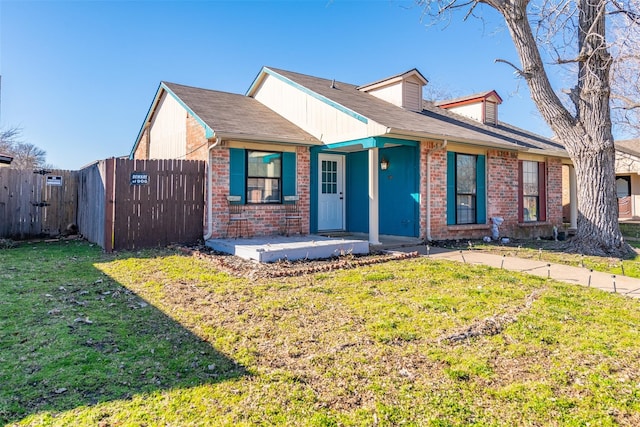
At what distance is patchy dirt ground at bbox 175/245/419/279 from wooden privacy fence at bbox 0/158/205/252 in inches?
43.2

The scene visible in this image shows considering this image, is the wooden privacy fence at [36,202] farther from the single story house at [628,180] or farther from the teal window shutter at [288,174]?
the single story house at [628,180]

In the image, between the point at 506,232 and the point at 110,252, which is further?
the point at 506,232

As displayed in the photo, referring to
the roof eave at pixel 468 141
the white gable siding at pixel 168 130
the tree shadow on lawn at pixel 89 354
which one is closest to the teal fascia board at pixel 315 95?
the roof eave at pixel 468 141

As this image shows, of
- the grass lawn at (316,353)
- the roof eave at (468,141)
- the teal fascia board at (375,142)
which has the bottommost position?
the grass lawn at (316,353)

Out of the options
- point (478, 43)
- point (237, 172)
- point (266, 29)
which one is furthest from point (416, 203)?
point (266, 29)

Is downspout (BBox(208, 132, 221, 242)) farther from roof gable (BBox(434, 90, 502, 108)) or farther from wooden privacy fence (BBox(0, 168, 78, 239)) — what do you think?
roof gable (BBox(434, 90, 502, 108))

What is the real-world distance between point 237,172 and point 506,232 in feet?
27.0

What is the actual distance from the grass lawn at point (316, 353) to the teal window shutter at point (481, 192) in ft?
19.4

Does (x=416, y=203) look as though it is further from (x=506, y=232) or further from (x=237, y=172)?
(x=237, y=172)

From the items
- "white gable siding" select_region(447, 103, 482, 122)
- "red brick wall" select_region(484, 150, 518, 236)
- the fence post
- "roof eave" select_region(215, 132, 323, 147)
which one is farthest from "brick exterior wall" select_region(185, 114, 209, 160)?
"white gable siding" select_region(447, 103, 482, 122)

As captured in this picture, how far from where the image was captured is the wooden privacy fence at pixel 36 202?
10430mm

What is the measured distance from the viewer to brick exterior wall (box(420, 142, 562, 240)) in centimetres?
1020

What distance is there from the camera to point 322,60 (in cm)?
2028

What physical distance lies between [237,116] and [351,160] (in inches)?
139
